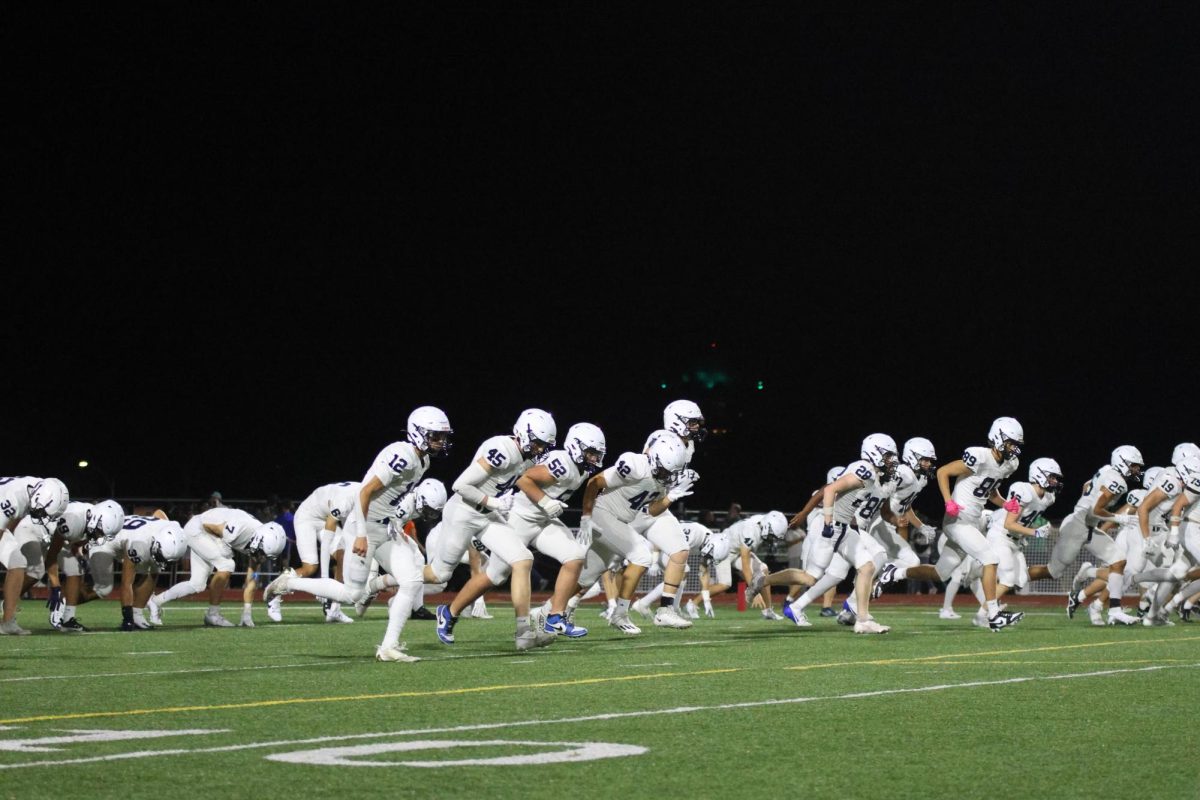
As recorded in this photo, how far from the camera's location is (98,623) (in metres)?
16.0

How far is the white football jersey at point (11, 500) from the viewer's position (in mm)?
11930

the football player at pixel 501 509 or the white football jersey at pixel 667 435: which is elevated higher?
the white football jersey at pixel 667 435

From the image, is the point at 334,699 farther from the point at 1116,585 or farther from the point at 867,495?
the point at 1116,585

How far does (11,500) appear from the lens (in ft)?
39.2

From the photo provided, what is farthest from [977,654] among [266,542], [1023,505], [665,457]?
[266,542]

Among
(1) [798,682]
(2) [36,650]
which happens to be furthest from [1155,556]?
(2) [36,650]

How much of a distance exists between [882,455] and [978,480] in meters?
1.60

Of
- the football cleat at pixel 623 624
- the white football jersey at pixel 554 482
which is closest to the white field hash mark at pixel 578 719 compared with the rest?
the white football jersey at pixel 554 482

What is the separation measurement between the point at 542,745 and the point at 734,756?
2.10ft

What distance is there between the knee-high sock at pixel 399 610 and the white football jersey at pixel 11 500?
3.53m

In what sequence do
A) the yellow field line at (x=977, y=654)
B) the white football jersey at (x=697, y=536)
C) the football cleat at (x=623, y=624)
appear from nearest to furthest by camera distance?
the yellow field line at (x=977, y=654), the football cleat at (x=623, y=624), the white football jersey at (x=697, y=536)

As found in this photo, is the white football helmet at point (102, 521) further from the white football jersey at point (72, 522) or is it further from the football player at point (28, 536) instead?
the football player at point (28, 536)

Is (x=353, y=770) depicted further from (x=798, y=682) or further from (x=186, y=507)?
(x=186, y=507)

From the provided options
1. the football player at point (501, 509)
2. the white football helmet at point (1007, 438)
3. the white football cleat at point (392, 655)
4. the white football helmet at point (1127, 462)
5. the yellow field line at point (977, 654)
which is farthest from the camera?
the white football helmet at point (1127, 462)
